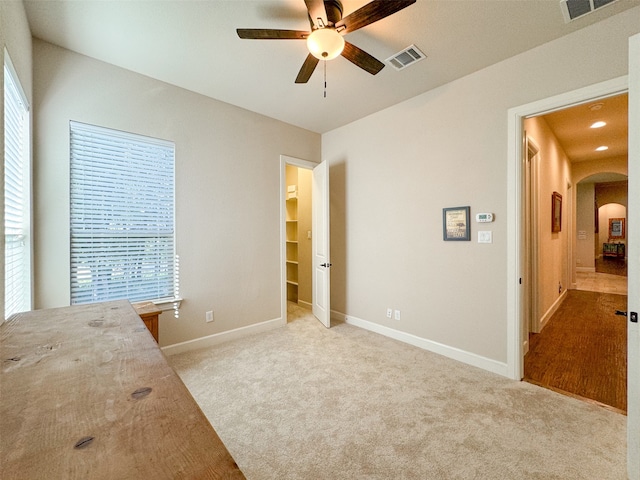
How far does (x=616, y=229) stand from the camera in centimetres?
1060

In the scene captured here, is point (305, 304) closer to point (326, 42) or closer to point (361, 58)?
point (361, 58)

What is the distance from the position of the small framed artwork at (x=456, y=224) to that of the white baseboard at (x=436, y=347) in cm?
116

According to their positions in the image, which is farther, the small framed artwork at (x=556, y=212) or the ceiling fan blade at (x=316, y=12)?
the small framed artwork at (x=556, y=212)

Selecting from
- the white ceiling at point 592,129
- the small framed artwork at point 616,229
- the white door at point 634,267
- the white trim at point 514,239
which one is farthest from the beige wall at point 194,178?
the small framed artwork at point 616,229


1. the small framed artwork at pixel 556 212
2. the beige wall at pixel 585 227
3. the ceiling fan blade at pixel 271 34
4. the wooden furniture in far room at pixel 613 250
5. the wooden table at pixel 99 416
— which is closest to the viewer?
the wooden table at pixel 99 416

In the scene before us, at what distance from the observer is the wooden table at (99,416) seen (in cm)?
49

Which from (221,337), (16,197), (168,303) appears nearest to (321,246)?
(221,337)

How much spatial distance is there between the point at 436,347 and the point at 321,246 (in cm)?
193

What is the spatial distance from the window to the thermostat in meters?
3.52

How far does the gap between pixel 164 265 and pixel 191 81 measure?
195 cm

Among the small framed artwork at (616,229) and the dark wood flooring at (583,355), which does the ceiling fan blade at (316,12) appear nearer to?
the dark wood flooring at (583,355)

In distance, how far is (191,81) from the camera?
2.84 m

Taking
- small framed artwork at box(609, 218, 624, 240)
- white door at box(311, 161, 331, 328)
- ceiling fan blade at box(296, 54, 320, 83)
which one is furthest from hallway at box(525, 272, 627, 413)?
small framed artwork at box(609, 218, 624, 240)

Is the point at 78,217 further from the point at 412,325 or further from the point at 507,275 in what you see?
the point at 507,275
